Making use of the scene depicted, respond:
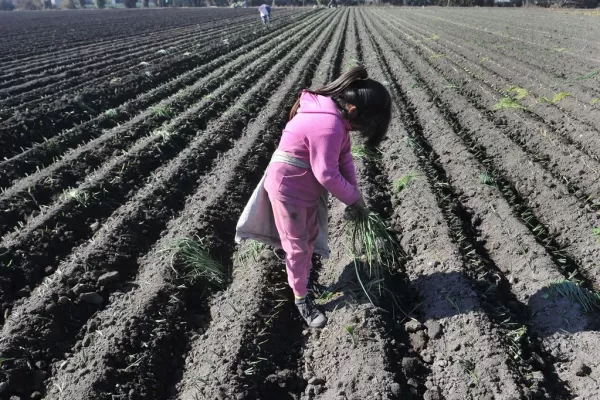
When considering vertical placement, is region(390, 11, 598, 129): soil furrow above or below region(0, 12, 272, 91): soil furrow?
above

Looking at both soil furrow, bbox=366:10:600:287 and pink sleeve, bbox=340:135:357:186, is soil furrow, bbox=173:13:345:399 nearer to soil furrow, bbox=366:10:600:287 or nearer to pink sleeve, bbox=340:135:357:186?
pink sleeve, bbox=340:135:357:186

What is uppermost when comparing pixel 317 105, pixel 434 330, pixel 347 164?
pixel 317 105

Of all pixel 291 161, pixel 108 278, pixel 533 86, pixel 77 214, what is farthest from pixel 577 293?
pixel 533 86

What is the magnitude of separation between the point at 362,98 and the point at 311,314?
1389 mm

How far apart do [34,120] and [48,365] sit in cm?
540

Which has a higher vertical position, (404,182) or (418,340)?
(404,182)

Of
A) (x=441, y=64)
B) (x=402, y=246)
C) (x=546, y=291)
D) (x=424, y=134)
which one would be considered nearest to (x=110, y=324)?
(x=402, y=246)

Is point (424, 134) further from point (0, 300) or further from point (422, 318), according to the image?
point (0, 300)

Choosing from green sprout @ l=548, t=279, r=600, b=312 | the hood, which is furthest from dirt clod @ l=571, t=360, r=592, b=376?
the hood

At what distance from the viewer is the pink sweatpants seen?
263 cm

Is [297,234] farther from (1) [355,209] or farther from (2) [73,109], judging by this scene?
(2) [73,109]

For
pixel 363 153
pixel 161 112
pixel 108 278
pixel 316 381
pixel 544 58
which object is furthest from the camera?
pixel 544 58

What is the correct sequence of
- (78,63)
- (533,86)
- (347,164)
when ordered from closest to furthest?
1. (347,164)
2. (533,86)
3. (78,63)

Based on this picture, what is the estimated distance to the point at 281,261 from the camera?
11.7 feet
